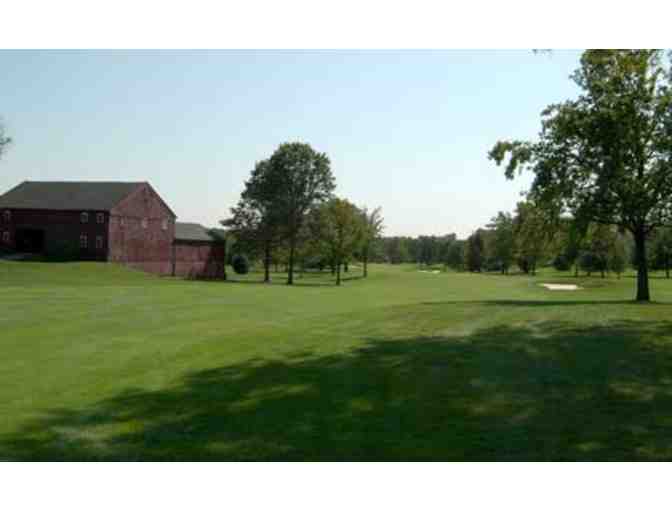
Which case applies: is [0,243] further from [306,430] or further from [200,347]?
[306,430]

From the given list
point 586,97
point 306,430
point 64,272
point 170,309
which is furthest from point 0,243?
point 306,430

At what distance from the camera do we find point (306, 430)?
303 inches

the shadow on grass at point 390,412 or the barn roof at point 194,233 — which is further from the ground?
the barn roof at point 194,233

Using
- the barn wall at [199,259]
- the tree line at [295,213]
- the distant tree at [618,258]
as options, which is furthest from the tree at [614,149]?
the barn wall at [199,259]

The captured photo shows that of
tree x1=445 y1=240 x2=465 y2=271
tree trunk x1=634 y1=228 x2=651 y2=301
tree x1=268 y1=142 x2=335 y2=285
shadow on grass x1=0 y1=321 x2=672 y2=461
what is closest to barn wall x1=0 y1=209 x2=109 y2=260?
tree x1=268 y1=142 x2=335 y2=285

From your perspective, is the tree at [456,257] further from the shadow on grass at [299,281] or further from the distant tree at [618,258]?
the shadow on grass at [299,281]

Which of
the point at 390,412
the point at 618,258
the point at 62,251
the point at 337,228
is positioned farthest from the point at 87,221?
the point at 390,412

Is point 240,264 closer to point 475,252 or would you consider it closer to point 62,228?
point 62,228

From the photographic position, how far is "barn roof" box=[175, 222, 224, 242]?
81.4 m

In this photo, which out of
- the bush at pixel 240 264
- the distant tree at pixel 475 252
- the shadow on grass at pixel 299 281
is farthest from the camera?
the distant tree at pixel 475 252

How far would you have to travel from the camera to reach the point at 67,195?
69938mm

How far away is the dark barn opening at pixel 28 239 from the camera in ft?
227

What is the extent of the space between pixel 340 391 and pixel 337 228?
62.6 metres

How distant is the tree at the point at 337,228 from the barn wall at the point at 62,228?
2321 centimetres
